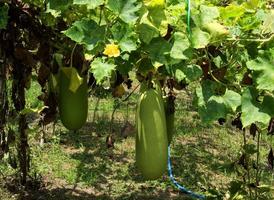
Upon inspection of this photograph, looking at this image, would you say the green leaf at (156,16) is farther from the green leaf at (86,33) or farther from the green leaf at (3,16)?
the green leaf at (3,16)

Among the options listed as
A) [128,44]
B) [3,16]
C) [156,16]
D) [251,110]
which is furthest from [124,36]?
[3,16]

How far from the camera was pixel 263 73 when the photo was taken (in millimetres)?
1628

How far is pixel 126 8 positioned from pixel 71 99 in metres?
0.67

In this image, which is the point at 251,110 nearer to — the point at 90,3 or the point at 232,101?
the point at 232,101

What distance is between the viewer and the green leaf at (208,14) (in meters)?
1.71

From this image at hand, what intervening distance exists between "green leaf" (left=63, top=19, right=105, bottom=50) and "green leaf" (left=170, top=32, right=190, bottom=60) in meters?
0.25

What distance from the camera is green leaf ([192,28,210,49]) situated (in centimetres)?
167

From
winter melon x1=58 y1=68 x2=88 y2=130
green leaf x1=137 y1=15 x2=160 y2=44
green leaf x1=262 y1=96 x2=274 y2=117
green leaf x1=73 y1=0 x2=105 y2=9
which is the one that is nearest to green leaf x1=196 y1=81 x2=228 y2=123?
green leaf x1=262 y1=96 x2=274 y2=117

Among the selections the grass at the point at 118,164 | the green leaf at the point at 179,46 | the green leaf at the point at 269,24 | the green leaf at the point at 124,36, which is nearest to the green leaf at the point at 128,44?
the green leaf at the point at 124,36

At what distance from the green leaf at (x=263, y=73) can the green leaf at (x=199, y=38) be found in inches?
6.6

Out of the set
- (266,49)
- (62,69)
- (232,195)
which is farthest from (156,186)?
(266,49)

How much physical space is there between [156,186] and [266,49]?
3131mm

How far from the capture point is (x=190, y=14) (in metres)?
1.73

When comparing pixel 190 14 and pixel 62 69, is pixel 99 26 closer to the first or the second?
pixel 190 14
